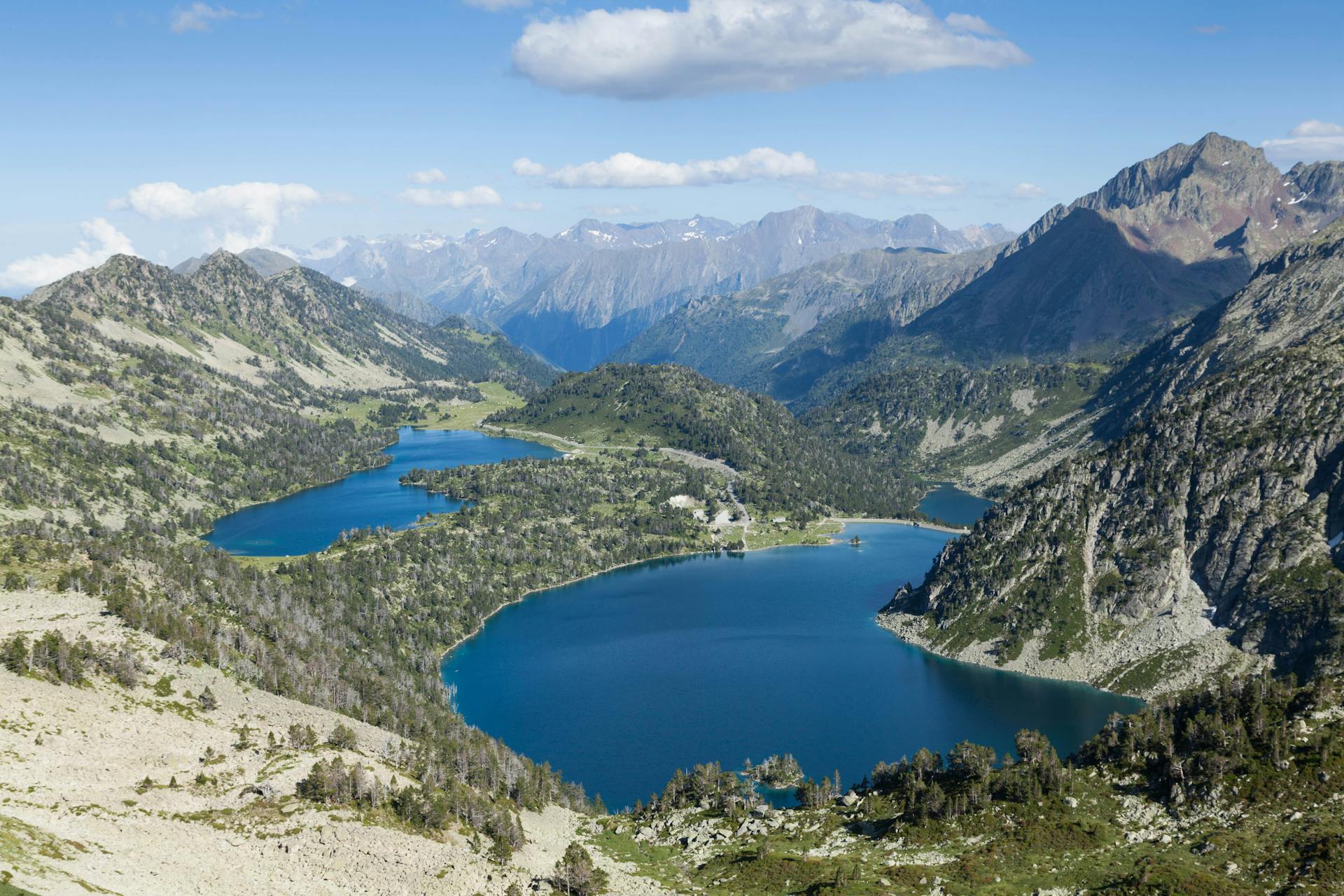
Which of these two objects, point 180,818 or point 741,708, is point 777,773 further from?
point 180,818

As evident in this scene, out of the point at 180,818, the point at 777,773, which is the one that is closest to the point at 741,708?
the point at 777,773

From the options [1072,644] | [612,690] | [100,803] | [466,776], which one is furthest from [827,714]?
[100,803]

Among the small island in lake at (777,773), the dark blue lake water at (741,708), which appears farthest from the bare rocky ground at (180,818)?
the dark blue lake water at (741,708)

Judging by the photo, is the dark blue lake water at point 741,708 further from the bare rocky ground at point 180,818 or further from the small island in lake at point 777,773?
the bare rocky ground at point 180,818

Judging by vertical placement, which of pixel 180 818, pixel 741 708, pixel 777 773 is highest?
pixel 180 818

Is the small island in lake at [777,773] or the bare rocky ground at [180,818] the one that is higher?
the bare rocky ground at [180,818]

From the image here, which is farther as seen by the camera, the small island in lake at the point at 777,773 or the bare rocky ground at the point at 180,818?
the small island in lake at the point at 777,773
